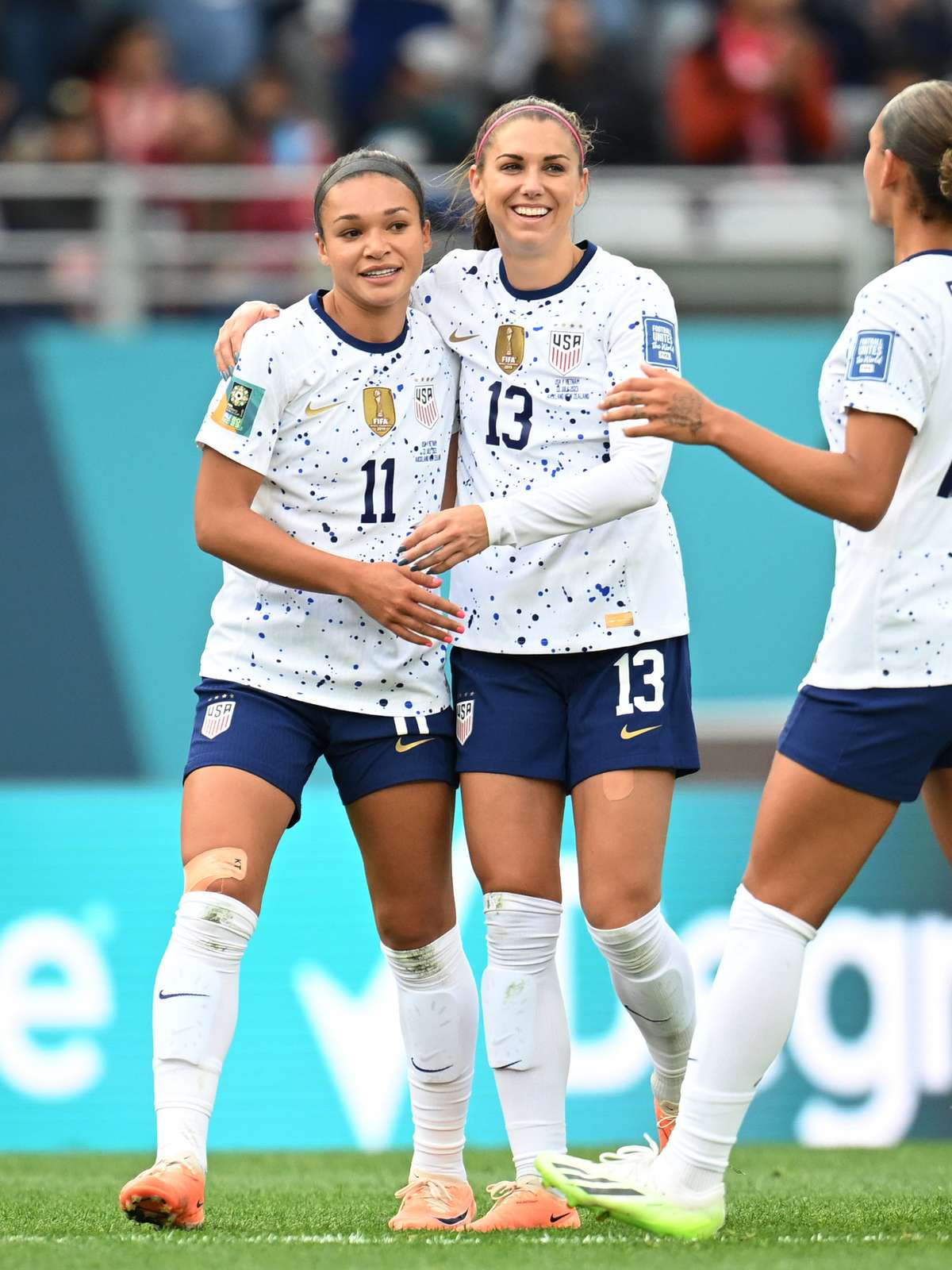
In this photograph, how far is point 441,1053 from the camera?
4.53m

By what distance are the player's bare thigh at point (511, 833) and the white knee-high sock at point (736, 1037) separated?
25.3 inches

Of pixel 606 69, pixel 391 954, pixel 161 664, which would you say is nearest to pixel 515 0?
pixel 606 69

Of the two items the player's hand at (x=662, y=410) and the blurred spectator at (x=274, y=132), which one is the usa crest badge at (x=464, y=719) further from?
the blurred spectator at (x=274, y=132)

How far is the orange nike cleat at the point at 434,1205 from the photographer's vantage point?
14.3 ft

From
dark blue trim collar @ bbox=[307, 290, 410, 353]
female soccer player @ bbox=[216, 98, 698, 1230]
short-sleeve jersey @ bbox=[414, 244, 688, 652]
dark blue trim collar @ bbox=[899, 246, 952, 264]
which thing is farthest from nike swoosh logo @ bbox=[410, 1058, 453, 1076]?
dark blue trim collar @ bbox=[899, 246, 952, 264]

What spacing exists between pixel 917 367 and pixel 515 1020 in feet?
5.32

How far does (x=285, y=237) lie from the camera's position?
9.52 m

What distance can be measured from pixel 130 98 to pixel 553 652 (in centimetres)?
670

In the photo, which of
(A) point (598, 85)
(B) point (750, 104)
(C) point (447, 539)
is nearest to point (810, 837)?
(C) point (447, 539)

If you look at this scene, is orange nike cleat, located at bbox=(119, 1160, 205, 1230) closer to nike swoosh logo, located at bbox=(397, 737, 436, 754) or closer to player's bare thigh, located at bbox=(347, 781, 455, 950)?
player's bare thigh, located at bbox=(347, 781, 455, 950)

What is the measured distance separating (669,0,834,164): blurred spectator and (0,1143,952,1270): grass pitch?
5.68 m

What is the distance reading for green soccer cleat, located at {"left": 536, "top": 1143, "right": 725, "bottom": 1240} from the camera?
3.75 metres

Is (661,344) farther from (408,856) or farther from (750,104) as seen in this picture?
(750,104)

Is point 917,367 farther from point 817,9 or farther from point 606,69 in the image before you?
point 817,9
